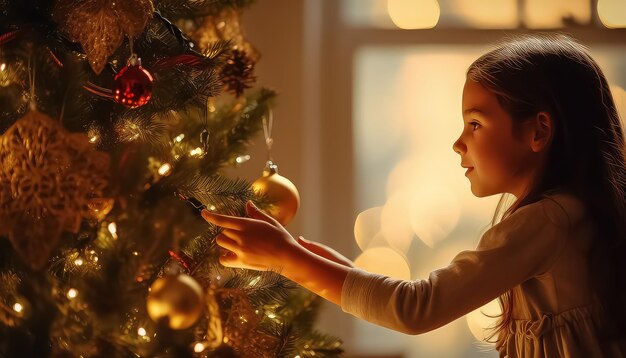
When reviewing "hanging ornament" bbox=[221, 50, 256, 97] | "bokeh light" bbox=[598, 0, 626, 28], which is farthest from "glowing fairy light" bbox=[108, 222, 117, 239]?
"bokeh light" bbox=[598, 0, 626, 28]

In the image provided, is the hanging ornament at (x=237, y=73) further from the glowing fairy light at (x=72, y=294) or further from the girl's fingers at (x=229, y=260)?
the glowing fairy light at (x=72, y=294)

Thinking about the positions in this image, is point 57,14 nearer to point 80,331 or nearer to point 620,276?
point 80,331

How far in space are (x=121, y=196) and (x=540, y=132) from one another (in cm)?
64

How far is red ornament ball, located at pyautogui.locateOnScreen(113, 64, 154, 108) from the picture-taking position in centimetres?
75

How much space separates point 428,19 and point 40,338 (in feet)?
5.16

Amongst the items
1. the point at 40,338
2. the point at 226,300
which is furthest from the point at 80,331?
the point at 226,300

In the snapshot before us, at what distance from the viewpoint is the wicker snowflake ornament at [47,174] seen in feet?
2.10

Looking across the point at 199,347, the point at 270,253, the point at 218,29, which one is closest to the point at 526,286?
the point at 270,253

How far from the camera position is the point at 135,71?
76cm

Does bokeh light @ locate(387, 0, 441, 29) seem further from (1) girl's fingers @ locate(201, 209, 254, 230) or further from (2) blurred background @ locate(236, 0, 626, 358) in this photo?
(1) girl's fingers @ locate(201, 209, 254, 230)

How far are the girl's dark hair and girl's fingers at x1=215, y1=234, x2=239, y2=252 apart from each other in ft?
1.31

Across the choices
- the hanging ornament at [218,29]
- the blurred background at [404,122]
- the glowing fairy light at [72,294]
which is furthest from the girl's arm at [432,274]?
the blurred background at [404,122]

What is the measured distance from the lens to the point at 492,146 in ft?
3.27

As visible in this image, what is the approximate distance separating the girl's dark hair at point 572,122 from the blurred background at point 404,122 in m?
0.85
